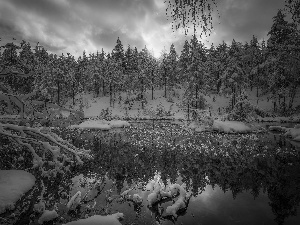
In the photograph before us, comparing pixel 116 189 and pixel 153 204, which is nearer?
pixel 153 204

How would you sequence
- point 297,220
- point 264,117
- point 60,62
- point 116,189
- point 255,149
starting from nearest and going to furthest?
point 297,220 < point 116,189 < point 255,149 < point 264,117 < point 60,62

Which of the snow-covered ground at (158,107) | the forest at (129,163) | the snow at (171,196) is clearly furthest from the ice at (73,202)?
the snow-covered ground at (158,107)

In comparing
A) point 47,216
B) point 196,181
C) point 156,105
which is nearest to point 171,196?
point 196,181

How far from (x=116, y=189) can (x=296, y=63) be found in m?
10.5

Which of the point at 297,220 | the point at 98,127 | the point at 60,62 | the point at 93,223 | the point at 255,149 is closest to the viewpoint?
the point at 93,223

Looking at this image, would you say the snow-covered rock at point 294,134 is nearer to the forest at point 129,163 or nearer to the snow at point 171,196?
the forest at point 129,163

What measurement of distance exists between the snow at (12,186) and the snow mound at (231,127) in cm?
2710

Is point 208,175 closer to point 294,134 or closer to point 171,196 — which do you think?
point 171,196

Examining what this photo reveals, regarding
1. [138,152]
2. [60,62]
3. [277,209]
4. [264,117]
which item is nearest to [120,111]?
[60,62]

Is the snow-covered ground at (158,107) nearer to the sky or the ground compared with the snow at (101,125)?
nearer to the sky

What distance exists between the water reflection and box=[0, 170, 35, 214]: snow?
576cm

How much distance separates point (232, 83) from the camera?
145 ft

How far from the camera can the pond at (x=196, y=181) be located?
10.1m

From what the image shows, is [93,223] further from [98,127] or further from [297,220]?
[98,127]
